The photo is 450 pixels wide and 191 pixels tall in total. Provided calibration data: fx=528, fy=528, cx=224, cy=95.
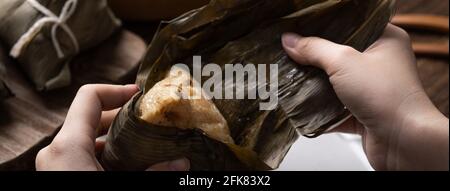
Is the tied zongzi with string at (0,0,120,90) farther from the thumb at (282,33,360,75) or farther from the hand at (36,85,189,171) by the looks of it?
the thumb at (282,33,360,75)

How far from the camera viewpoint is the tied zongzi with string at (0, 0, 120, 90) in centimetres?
97

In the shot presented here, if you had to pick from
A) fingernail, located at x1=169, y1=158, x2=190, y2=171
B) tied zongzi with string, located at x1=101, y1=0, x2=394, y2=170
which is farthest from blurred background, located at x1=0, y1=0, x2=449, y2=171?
fingernail, located at x1=169, y1=158, x2=190, y2=171

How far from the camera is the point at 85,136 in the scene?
0.63 metres

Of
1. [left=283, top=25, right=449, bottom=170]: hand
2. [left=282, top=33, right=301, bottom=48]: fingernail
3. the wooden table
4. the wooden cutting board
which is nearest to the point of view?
[left=283, top=25, right=449, bottom=170]: hand

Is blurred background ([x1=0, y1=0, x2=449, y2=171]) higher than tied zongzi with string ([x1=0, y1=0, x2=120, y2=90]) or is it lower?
lower

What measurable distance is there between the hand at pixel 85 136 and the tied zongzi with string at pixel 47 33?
0.31 m

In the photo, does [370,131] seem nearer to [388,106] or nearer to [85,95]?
[388,106]

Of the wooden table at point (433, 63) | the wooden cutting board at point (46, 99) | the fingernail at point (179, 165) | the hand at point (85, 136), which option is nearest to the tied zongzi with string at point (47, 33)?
the wooden cutting board at point (46, 99)

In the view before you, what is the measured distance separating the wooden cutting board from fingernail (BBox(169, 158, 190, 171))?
0.37 m

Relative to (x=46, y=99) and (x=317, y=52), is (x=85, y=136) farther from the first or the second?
(x=46, y=99)

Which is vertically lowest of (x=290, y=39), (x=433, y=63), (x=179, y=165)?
(x=433, y=63)

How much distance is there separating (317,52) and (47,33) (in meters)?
0.56

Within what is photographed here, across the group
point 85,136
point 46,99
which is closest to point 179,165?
point 85,136
